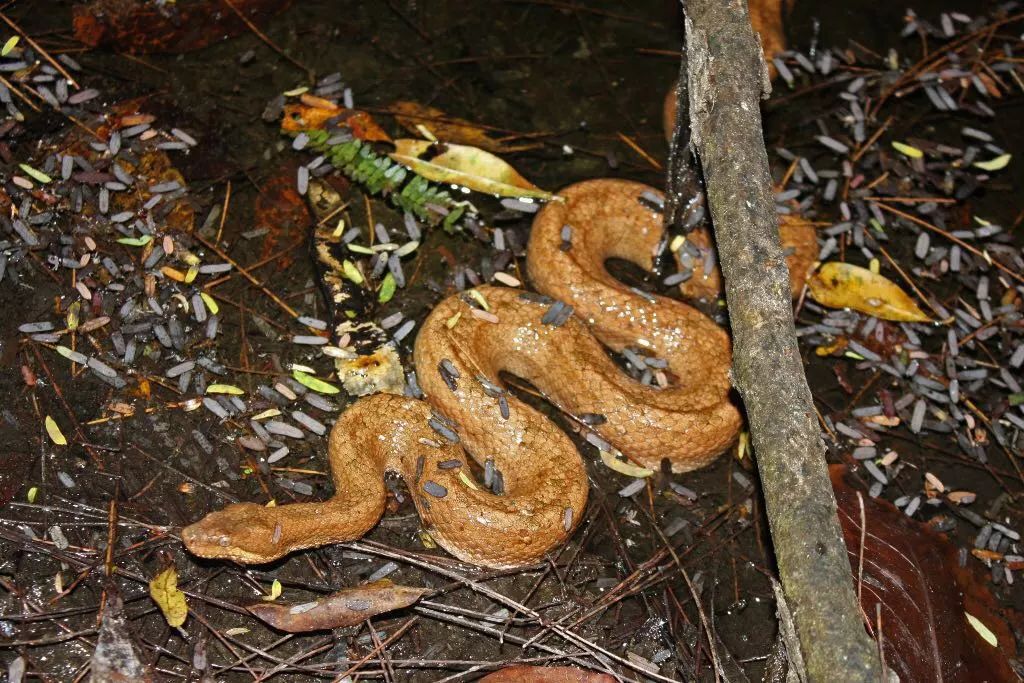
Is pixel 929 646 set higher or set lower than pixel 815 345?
lower

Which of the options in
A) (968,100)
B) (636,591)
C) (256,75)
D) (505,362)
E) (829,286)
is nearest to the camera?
(636,591)

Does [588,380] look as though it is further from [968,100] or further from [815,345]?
[968,100]

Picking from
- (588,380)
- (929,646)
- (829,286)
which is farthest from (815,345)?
(929,646)

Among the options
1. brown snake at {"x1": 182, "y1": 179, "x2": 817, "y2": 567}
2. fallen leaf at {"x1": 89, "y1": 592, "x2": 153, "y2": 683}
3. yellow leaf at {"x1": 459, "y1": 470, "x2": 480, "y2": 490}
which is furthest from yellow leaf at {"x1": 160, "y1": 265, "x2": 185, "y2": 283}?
yellow leaf at {"x1": 459, "y1": 470, "x2": 480, "y2": 490}

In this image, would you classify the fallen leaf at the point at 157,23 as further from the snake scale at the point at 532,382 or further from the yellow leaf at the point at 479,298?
the yellow leaf at the point at 479,298

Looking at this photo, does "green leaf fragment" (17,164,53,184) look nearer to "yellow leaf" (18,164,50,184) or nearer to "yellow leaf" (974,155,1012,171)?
"yellow leaf" (18,164,50,184)

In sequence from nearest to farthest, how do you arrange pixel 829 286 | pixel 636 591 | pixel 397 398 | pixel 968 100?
pixel 636 591 → pixel 397 398 → pixel 829 286 → pixel 968 100
